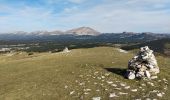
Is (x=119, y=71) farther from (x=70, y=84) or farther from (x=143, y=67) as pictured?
(x=70, y=84)

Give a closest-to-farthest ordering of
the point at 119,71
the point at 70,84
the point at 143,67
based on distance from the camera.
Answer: the point at 70,84, the point at 143,67, the point at 119,71

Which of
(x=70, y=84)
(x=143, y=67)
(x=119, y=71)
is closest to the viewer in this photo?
(x=70, y=84)

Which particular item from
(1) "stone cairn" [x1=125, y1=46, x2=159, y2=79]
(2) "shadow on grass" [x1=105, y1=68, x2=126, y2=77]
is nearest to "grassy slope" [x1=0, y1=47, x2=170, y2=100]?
(2) "shadow on grass" [x1=105, y1=68, x2=126, y2=77]

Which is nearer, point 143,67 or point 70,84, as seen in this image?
point 70,84

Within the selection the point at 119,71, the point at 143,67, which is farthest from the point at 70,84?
the point at 143,67

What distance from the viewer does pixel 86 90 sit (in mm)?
31047

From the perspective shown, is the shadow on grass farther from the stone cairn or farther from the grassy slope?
the stone cairn

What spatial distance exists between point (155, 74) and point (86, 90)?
35.5ft

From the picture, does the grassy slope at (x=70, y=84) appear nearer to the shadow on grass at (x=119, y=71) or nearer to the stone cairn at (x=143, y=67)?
the shadow on grass at (x=119, y=71)

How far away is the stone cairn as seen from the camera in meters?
35.4

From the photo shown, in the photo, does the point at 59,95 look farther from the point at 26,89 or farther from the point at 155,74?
the point at 155,74

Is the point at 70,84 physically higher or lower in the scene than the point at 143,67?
lower

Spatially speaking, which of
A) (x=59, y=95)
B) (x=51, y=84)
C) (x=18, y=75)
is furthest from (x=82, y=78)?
(x=18, y=75)

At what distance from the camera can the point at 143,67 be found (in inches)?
1441
